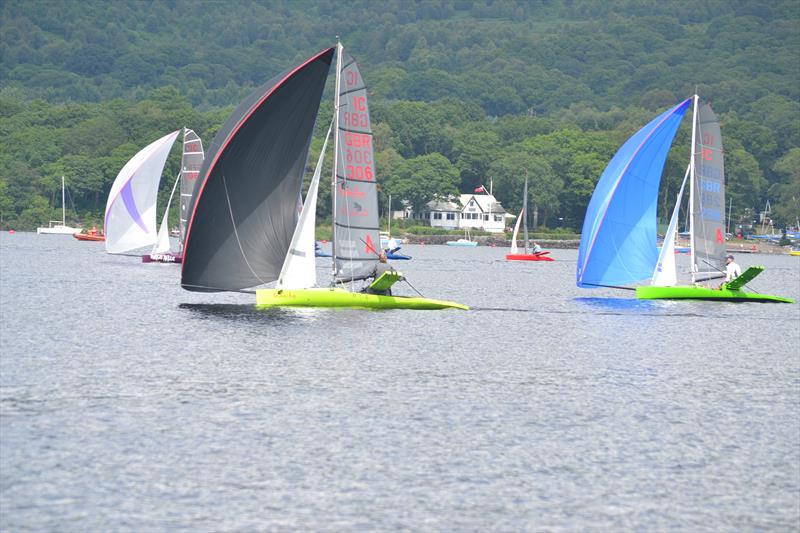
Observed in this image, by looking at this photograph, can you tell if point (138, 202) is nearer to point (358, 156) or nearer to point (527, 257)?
point (358, 156)

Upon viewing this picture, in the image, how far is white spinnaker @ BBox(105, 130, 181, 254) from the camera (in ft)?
267

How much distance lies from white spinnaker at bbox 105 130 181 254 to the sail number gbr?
35.4 m

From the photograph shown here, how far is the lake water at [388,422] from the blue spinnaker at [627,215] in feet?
10.7

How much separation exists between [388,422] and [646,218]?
29.7 metres

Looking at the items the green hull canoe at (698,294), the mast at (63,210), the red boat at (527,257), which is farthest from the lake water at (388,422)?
the mast at (63,210)

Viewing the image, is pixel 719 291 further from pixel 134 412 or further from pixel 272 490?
pixel 272 490

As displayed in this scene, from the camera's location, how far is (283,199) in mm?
47156

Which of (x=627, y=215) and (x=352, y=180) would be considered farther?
(x=627, y=215)

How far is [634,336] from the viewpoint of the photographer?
157 feet

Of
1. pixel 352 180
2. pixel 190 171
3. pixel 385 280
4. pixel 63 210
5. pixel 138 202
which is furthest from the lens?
pixel 63 210

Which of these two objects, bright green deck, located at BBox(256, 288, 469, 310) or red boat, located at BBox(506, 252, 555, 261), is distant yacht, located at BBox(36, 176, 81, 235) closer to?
red boat, located at BBox(506, 252, 555, 261)

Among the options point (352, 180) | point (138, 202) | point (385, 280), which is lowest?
point (385, 280)

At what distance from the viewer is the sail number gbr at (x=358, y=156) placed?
1866 inches

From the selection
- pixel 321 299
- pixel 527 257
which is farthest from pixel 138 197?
pixel 527 257
